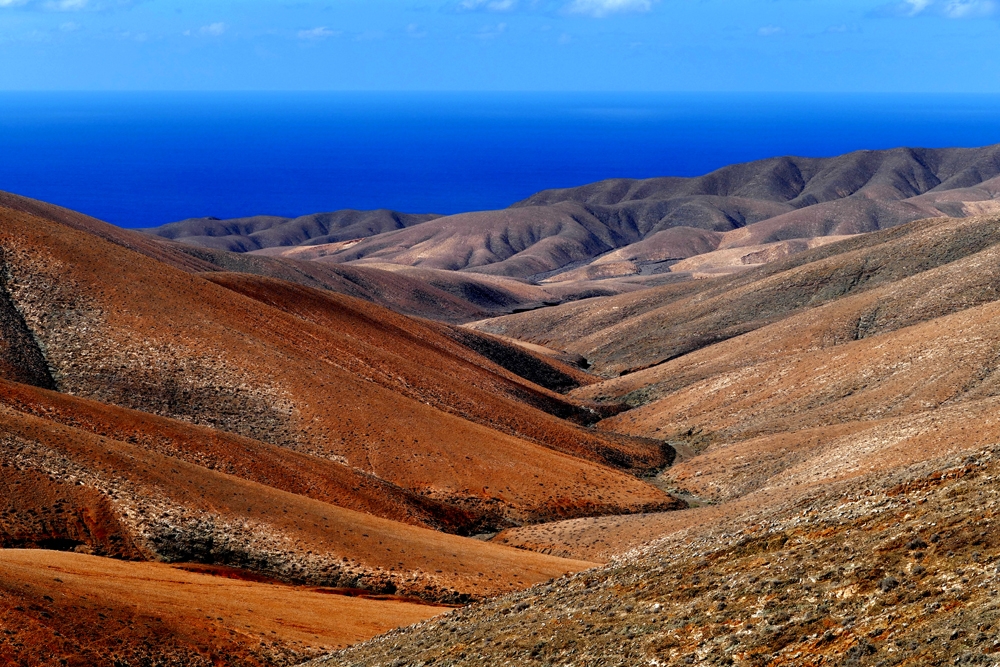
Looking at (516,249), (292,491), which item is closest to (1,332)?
(292,491)

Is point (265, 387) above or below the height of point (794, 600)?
below

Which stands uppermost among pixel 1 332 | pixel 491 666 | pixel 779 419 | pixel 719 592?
pixel 1 332

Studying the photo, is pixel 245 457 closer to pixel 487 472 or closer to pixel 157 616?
pixel 487 472

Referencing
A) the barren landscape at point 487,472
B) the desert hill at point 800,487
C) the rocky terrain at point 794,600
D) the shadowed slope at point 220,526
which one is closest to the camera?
the rocky terrain at point 794,600

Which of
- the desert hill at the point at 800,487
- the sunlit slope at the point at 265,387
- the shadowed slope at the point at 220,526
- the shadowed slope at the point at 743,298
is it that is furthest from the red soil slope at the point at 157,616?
the shadowed slope at the point at 743,298

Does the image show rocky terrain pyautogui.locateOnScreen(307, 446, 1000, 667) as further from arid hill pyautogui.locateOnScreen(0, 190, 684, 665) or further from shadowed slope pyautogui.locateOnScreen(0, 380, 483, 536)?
shadowed slope pyautogui.locateOnScreen(0, 380, 483, 536)

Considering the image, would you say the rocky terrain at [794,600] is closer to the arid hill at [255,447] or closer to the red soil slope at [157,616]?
the red soil slope at [157,616]

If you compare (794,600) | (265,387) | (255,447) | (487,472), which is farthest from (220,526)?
(794,600)

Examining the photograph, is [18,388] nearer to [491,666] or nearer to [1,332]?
[1,332]

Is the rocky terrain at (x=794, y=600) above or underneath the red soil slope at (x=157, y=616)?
above
